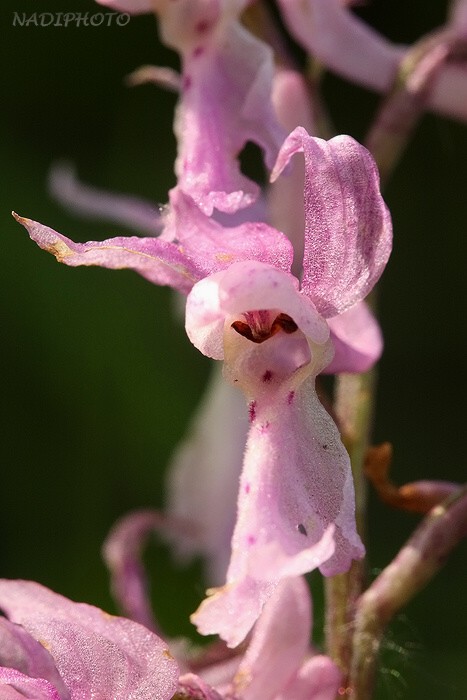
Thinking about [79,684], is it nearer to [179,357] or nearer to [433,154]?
[179,357]

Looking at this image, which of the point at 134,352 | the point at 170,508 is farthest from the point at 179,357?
the point at 170,508

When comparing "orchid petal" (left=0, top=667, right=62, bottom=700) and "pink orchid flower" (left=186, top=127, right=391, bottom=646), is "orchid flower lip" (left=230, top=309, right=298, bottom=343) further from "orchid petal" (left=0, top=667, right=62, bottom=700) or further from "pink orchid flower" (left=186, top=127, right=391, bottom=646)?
"orchid petal" (left=0, top=667, right=62, bottom=700)

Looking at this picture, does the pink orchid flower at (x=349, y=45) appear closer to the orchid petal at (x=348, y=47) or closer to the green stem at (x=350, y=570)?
the orchid petal at (x=348, y=47)

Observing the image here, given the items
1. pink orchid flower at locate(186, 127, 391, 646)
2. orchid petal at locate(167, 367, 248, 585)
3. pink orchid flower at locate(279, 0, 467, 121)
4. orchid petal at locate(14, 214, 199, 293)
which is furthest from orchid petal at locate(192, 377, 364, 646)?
orchid petal at locate(167, 367, 248, 585)

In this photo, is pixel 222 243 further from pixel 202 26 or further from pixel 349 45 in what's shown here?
pixel 349 45

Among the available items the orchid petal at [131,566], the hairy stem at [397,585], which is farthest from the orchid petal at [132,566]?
the hairy stem at [397,585]

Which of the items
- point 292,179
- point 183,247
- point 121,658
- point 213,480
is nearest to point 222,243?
point 183,247
